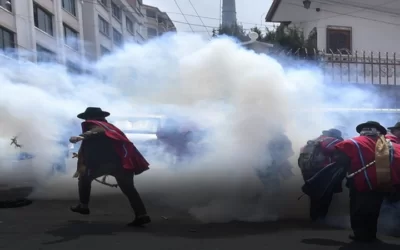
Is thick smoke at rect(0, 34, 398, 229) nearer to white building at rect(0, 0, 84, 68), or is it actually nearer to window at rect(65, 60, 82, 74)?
window at rect(65, 60, 82, 74)

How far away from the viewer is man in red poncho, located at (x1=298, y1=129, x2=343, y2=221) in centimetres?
575

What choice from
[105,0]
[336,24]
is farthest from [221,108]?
[105,0]

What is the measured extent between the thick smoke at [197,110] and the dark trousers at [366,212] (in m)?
1.29

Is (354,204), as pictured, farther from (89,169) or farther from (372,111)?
(372,111)

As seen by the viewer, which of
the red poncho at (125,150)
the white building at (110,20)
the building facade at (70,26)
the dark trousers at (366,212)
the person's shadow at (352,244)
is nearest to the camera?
the person's shadow at (352,244)

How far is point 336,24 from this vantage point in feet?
56.5

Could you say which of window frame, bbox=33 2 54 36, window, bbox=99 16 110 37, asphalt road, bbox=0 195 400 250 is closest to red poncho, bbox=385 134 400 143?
asphalt road, bbox=0 195 400 250

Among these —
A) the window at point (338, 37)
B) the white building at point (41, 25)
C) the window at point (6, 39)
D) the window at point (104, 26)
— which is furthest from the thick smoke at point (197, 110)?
the window at point (104, 26)

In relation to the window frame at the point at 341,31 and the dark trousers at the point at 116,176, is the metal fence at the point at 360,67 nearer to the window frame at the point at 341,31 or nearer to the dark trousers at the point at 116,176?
the window frame at the point at 341,31

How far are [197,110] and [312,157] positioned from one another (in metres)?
2.10

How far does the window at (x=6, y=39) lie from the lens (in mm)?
17122

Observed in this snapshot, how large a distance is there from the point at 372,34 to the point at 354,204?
14200 mm

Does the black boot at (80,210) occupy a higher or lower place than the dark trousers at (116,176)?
lower

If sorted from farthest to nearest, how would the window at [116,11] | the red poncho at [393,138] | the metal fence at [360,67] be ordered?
the window at [116,11]
the metal fence at [360,67]
the red poncho at [393,138]
